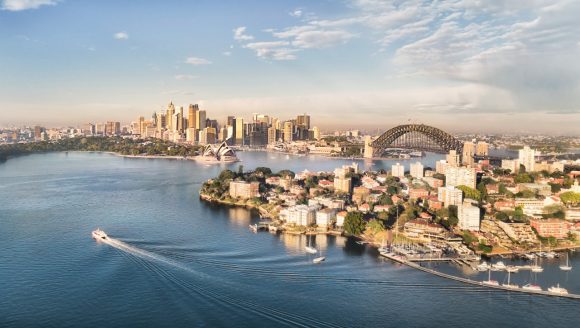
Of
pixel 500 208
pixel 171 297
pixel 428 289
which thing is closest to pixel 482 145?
pixel 500 208

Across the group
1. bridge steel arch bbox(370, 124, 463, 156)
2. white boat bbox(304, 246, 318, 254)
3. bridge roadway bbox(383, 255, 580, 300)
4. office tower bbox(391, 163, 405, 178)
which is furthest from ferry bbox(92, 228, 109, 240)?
bridge steel arch bbox(370, 124, 463, 156)

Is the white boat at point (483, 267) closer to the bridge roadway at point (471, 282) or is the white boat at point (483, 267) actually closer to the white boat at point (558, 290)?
the bridge roadway at point (471, 282)

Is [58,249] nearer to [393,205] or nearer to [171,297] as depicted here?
[171,297]

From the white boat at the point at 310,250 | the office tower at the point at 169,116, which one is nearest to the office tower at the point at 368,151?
the office tower at the point at 169,116

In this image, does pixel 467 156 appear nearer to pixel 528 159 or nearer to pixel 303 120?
pixel 528 159

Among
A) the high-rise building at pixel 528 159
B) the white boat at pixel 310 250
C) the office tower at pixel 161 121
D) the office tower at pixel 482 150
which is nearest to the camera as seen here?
the white boat at pixel 310 250

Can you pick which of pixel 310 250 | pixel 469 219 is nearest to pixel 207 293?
pixel 310 250
